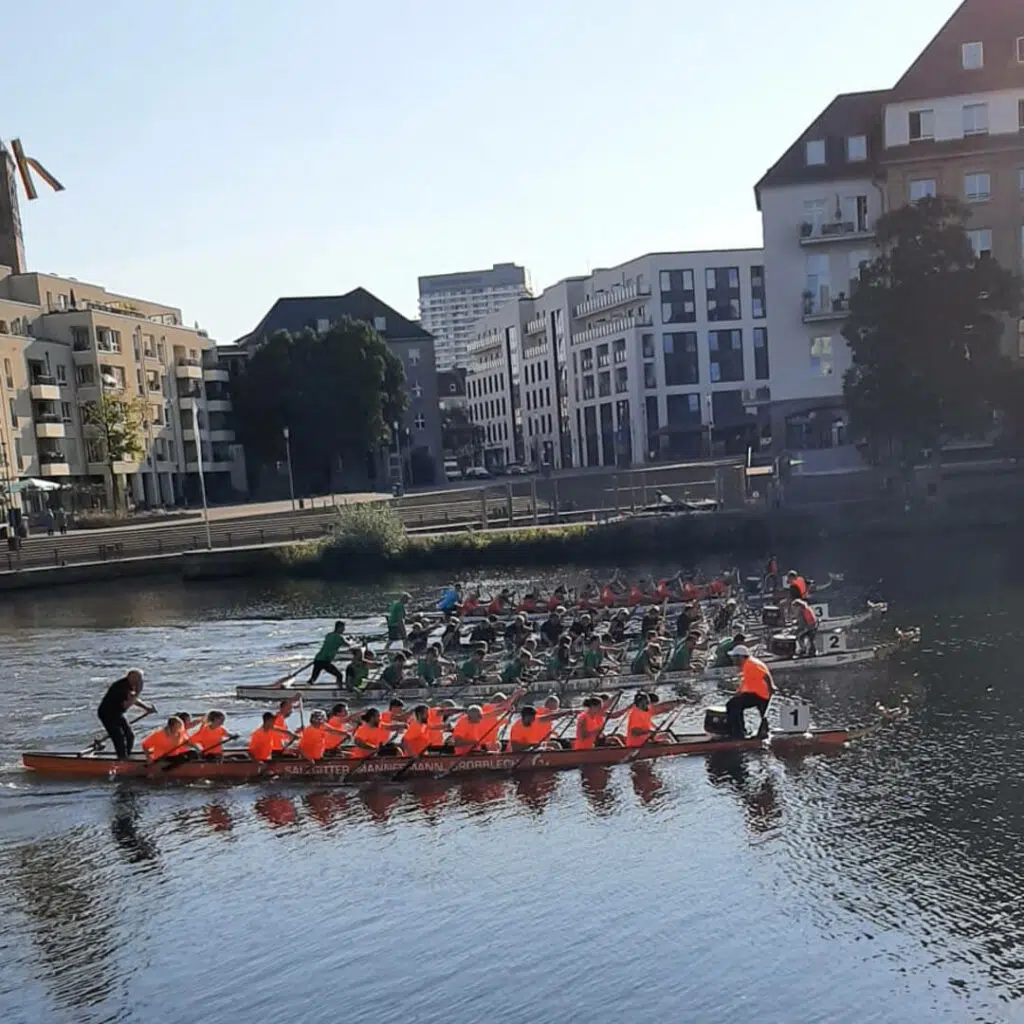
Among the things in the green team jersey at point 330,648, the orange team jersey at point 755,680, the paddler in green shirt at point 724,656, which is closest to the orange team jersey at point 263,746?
the green team jersey at point 330,648

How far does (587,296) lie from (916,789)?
98.6 m

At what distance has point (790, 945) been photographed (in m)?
16.0

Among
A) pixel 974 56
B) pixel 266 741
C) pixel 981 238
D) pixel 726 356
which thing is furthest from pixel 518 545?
pixel 726 356

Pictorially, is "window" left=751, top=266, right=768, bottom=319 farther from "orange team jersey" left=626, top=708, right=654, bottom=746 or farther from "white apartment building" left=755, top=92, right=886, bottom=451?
"orange team jersey" left=626, top=708, right=654, bottom=746

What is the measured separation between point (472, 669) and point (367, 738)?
715cm

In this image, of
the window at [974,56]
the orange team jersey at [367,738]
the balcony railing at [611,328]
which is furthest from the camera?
the balcony railing at [611,328]

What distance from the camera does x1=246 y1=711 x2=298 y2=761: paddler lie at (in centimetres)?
2414

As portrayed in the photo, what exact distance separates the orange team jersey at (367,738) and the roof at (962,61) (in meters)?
54.2

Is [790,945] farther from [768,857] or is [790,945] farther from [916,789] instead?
[916,789]

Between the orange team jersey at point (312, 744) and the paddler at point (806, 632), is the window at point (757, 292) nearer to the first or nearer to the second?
the paddler at point (806, 632)

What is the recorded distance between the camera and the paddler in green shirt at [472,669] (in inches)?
1211

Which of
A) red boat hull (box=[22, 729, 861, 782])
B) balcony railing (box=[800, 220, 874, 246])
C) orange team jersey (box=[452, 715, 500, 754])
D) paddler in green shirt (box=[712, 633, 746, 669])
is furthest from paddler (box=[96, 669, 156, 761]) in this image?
balcony railing (box=[800, 220, 874, 246])

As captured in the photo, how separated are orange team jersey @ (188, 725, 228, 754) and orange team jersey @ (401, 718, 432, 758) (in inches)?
160

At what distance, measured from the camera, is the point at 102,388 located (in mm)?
83562
